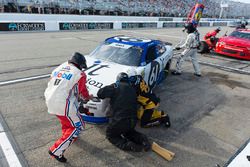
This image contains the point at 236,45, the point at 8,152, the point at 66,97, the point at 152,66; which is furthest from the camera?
the point at 236,45

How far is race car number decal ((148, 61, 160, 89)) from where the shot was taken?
5.40 m

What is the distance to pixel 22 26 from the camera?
1794cm

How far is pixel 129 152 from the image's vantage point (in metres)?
3.44

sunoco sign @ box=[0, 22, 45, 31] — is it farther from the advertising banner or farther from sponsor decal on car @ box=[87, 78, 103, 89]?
sponsor decal on car @ box=[87, 78, 103, 89]

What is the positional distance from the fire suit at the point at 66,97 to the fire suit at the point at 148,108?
129 centimetres

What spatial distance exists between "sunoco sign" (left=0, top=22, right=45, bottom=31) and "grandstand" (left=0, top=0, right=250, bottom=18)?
6.44m

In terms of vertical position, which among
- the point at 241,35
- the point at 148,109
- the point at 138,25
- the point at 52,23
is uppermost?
the point at 138,25

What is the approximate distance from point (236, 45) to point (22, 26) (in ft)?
54.3

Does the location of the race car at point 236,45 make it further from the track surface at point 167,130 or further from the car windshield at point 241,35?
the track surface at point 167,130

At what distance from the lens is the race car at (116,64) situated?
388 centimetres

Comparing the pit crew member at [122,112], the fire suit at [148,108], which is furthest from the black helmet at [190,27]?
the pit crew member at [122,112]

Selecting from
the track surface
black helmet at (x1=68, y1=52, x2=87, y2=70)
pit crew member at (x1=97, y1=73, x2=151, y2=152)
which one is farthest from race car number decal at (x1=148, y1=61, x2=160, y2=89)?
black helmet at (x1=68, y1=52, x2=87, y2=70)

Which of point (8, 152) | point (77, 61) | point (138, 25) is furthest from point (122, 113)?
point (138, 25)

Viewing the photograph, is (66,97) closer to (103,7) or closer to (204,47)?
(204,47)
